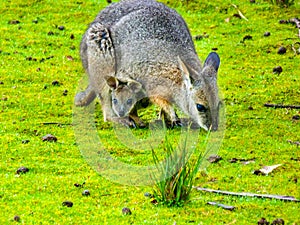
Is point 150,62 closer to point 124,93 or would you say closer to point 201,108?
point 124,93

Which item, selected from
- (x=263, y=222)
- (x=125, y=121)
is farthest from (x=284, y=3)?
(x=263, y=222)

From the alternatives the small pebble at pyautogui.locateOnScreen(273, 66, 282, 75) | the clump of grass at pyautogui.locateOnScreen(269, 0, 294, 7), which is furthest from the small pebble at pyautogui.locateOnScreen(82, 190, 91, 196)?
the clump of grass at pyautogui.locateOnScreen(269, 0, 294, 7)

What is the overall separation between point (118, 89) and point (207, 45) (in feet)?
12.1

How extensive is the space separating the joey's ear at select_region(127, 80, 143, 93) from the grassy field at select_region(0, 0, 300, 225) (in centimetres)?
54

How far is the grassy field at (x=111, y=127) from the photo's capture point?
18.9 ft

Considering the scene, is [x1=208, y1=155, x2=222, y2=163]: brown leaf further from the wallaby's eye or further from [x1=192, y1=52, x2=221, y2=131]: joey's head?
the wallaby's eye

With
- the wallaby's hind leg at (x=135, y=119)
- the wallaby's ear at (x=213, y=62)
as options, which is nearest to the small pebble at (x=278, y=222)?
the wallaby's ear at (x=213, y=62)

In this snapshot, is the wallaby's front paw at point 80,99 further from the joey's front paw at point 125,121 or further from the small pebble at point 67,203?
the small pebble at point 67,203

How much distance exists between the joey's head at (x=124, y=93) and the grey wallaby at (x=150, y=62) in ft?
0.05

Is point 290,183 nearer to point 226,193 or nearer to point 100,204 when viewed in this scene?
point 226,193

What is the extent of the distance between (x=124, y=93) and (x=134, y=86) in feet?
0.51

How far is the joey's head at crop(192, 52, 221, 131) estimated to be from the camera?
7.45 meters

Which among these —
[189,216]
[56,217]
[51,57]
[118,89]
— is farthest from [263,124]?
[51,57]

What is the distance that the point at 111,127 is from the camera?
8453mm
